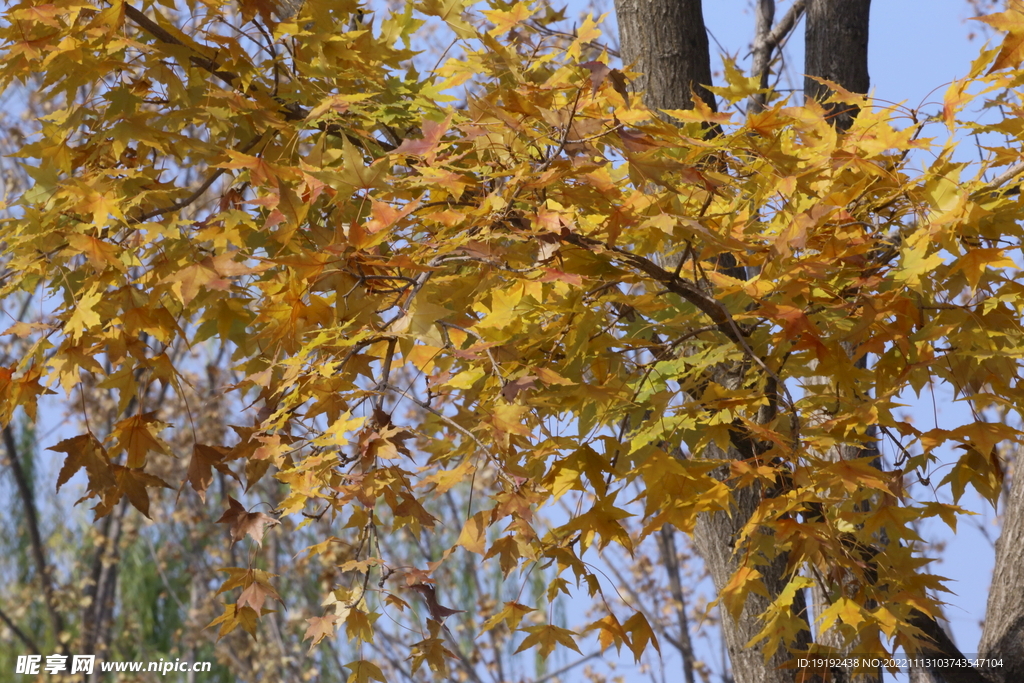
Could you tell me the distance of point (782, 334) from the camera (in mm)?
1548

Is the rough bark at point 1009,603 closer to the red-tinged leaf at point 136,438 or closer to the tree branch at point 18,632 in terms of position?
the red-tinged leaf at point 136,438

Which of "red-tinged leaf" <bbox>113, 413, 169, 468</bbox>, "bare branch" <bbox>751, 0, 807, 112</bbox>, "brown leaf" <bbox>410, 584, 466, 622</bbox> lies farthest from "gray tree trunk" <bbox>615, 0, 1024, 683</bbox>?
"red-tinged leaf" <bbox>113, 413, 169, 468</bbox>

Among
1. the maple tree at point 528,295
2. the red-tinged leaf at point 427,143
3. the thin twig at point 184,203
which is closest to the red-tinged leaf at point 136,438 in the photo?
the maple tree at point 528,295

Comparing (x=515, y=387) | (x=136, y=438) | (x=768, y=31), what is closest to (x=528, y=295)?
(x=515, y=387)

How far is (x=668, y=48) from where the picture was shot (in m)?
2.70

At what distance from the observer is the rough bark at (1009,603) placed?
2.38m

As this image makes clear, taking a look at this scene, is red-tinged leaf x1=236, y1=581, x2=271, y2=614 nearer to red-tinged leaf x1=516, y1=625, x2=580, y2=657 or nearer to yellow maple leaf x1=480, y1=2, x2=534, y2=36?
red-tinged leaf x1=516, y1=625, x2=580, y2=657

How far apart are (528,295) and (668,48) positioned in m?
1.50

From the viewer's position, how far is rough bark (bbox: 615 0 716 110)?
2.68m

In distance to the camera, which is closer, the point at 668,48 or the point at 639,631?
the point at 639,631

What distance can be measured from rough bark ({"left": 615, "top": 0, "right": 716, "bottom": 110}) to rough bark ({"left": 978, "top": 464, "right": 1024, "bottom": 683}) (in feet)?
4.74

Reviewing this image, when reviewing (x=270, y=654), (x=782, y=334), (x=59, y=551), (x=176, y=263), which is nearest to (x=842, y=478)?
(x=782, y=334)

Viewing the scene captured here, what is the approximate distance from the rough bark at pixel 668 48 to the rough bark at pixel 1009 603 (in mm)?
1445

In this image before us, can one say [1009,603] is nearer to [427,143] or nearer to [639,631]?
[639,631]
